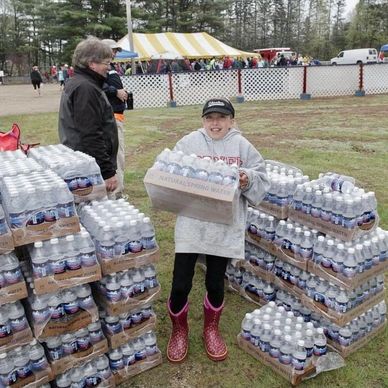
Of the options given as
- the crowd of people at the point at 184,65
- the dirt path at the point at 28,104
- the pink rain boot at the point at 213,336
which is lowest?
the pink rain boot at the point at 213,336

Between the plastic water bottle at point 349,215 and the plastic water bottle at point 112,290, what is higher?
the plastic water bottle at point 349,215

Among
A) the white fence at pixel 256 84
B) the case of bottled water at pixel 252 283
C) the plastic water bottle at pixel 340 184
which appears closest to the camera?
the plastic water bottle at pixel 340 184

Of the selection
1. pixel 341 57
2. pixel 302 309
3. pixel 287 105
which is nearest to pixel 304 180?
pixel 302 309

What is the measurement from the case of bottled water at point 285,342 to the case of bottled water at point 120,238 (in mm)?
1105

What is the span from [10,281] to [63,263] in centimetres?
33

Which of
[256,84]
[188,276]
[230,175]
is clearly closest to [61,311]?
[188,276]

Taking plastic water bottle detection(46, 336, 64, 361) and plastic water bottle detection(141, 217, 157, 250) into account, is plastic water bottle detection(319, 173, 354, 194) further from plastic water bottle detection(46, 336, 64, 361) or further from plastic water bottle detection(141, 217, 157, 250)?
plastic water bottle detection(46, 336, 64, 361)

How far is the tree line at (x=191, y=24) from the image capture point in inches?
1767

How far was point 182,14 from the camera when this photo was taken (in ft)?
174

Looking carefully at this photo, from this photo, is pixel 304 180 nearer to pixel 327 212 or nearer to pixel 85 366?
pixel 327 212

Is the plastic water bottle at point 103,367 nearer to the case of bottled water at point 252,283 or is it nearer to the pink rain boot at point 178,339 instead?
the pink rain boot at point 178,339

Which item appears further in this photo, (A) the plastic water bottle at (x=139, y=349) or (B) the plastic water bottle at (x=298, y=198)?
(B) the plastic water bottle at (x=298, y=198)

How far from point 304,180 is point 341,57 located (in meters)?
45.6

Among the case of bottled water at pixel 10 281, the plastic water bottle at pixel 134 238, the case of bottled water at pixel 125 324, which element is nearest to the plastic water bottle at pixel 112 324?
the case of bottled water at pixel 125 324
